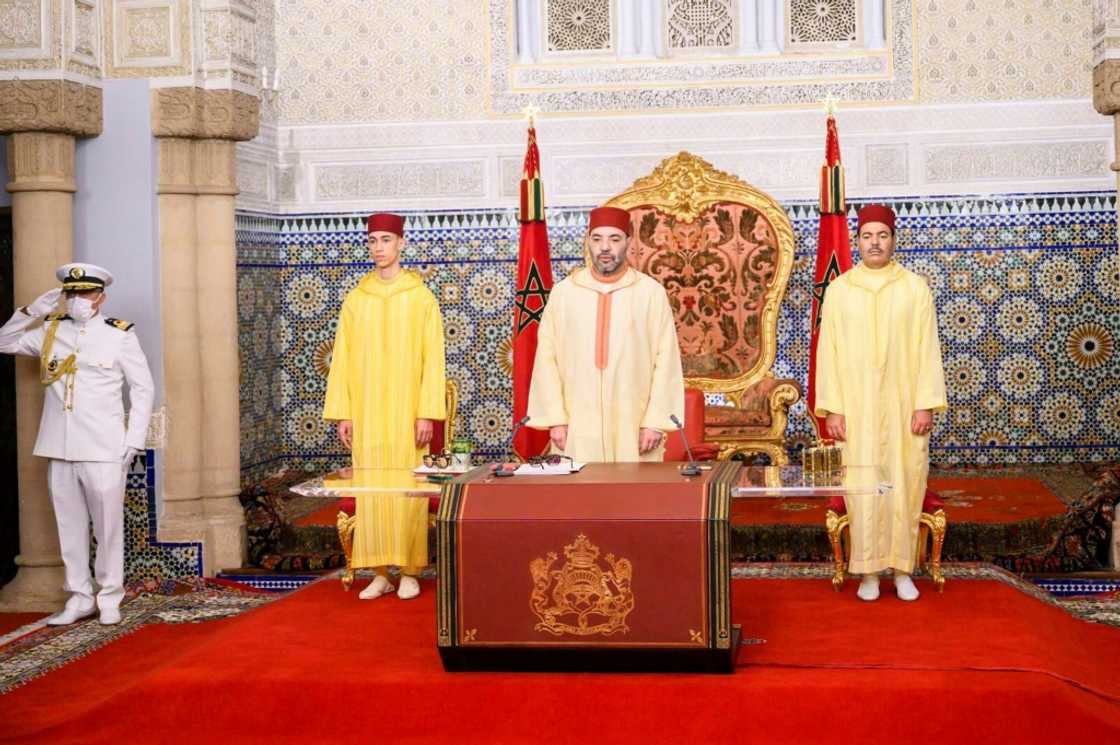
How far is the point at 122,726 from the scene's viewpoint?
4375 mm

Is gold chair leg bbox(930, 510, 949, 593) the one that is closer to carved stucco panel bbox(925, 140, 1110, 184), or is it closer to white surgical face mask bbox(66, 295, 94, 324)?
carved stucco panel bbox(925, 140, 1110, 184)

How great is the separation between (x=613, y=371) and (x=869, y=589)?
121 centimetres

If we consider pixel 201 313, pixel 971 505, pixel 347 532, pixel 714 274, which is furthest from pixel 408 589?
pixel 714 274

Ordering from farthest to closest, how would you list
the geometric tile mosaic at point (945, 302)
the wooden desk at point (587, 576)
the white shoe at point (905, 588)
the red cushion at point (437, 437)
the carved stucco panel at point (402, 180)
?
the carved stucco panel at point (402, 180)
the geometric tile mosaic at point (945, 302)
the red cushion at point (437, 437)
the white shoe at point (905, 588)
the wooden desk at point (587, 576)

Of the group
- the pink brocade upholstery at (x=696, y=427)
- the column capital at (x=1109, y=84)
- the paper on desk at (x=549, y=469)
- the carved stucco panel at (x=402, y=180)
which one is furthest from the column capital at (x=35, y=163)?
the column capital at (x=1109, y=84)

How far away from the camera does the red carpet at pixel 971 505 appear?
256 inches

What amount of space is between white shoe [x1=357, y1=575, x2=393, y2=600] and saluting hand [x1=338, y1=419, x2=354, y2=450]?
51 centimetres

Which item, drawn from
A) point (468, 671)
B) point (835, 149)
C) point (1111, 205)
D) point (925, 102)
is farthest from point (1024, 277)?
point (468, 671)

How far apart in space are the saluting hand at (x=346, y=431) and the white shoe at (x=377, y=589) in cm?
51

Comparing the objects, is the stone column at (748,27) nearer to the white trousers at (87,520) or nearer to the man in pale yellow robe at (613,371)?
the man in pale yellow robe at (613,371)

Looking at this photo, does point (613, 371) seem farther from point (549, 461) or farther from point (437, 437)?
point (437, 437)

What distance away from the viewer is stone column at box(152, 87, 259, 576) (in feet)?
21.6

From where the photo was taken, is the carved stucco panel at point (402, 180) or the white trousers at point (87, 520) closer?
the white trousers at point (87, 520)

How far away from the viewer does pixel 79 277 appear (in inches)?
232
